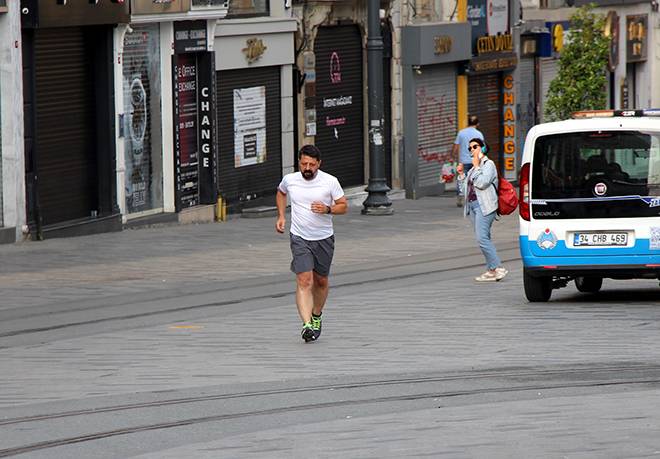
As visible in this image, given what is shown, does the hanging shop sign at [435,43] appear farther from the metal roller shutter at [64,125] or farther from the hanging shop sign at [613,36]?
the metal roller shutter at [64,125]

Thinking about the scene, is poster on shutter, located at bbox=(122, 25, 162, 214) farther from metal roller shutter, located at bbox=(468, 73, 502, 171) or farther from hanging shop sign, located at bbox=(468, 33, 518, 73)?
metal roller shutter, located at bbox=(468, 73, 502, 171)

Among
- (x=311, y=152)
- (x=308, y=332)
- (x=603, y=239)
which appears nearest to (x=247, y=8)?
(x=603, y=239)

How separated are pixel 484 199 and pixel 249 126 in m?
11.3

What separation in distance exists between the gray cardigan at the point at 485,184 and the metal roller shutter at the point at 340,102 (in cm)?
1297

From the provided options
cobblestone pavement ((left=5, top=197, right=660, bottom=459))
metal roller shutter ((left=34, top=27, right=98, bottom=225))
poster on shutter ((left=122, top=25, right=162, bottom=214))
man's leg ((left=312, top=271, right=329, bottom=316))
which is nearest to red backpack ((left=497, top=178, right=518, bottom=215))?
cobblestone pavement ((left=5, top=197, right=660, bottom=459))

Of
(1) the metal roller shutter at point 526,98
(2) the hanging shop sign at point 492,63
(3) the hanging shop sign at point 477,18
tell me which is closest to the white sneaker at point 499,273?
(2) the hanging shop sign at point 492,63

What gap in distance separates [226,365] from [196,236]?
12025 millimetres

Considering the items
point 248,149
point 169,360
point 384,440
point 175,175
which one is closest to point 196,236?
point 175,175

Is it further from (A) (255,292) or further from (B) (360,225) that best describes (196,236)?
(A) (255,292)

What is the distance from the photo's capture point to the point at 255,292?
17.3m

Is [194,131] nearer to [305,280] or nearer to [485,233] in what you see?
[485,233]

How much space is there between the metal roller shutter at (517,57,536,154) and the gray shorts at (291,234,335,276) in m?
26.6

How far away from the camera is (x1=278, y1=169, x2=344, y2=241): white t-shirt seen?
13359 millimetres

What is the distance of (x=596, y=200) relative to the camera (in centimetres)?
1555
